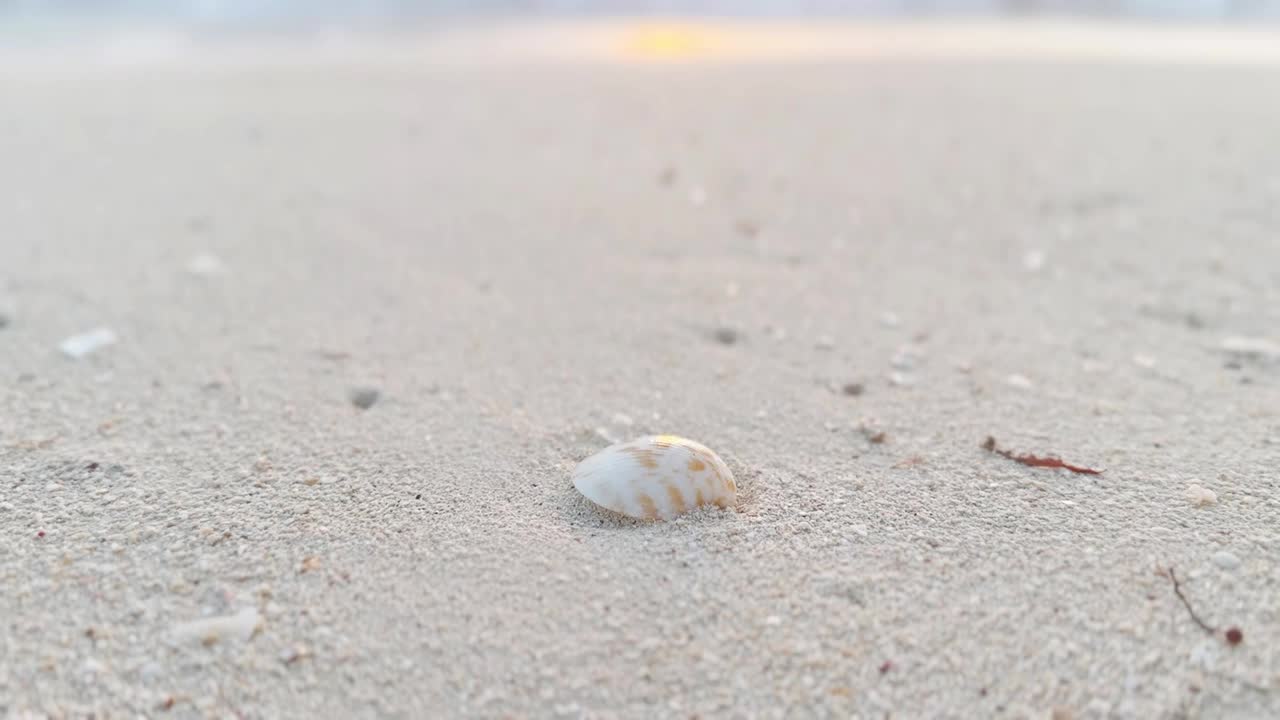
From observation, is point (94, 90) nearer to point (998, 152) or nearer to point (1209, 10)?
point (998, 152)

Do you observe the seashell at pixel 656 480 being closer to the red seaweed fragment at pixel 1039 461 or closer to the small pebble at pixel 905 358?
the red seaweed fragment at pixel 1039 461

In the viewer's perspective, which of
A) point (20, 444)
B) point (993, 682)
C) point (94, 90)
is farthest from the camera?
point (94, 90)

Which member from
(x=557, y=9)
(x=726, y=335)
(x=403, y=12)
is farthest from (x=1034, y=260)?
(x=403, y=12)

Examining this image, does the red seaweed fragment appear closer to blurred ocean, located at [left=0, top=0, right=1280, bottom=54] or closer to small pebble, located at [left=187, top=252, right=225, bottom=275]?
small pebble, located at [left=187, top=252, right=225, bottom=275]

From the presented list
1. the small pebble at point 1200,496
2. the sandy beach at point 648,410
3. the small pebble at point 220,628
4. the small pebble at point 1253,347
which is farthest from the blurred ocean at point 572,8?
the small pebble at point 220,628

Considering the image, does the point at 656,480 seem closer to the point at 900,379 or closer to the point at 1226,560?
the point at 900,379

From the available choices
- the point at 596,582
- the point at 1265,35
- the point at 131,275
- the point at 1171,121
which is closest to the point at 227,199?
the point at 131,275
